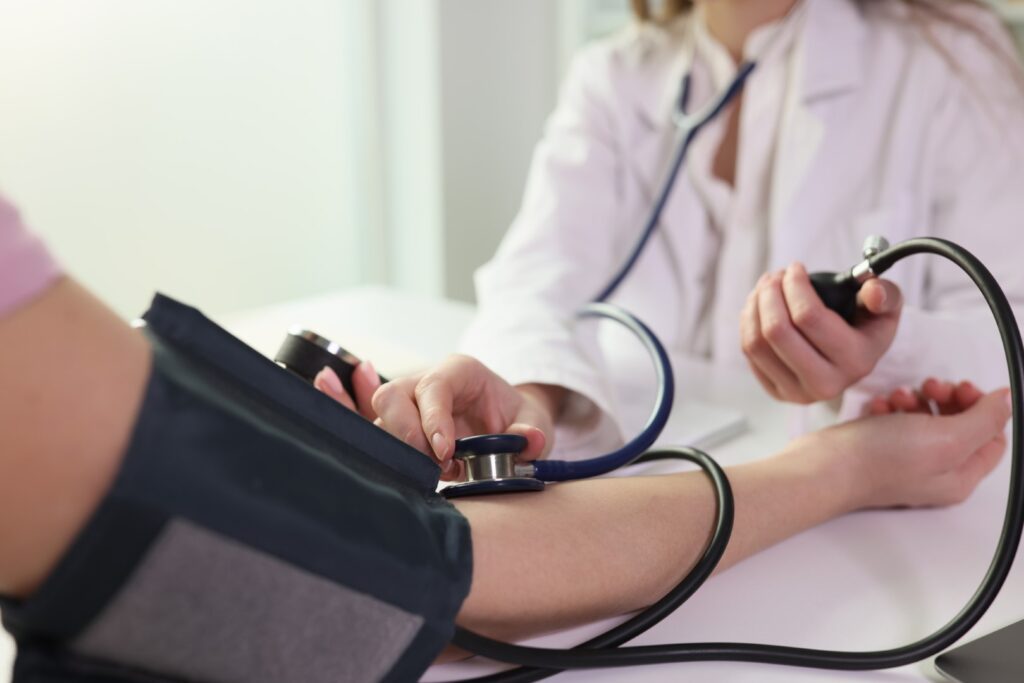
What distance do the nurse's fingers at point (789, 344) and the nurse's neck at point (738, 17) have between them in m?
0.57

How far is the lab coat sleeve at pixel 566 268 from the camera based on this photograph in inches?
31.5

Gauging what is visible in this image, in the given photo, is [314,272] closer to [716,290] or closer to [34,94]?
[34,94]

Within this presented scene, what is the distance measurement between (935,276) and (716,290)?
24cm

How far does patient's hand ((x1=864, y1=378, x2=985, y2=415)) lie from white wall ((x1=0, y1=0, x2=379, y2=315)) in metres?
1.22

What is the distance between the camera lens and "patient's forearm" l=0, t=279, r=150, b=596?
A: 33cm

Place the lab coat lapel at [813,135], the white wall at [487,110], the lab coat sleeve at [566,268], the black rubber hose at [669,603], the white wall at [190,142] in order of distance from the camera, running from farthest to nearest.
A: the white wall at [487,110], the white wall at [190,142], the lab coat lapel at [813,135], the lab coat sleeve at [566,268], the black rubber hose at [669,603]

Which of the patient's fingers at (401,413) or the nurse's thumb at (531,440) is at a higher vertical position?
the patient's fingers at (401,413)

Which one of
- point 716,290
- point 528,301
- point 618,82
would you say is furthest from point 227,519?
point 618,82

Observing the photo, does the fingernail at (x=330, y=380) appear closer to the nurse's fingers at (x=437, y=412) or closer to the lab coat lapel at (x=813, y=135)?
the nurse's fingers at (x=437, y=412)

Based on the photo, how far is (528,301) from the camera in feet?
3.15

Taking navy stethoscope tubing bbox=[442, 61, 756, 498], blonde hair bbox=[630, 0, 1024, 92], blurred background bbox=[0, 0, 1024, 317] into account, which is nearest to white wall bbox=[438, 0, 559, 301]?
blurred background bbox=[0, 0, 1024, 317]

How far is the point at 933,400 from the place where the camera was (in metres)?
0.75

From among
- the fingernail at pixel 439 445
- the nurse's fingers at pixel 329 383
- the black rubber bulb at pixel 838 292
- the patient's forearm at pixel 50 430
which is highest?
the patient's forearm at pixel 50 430

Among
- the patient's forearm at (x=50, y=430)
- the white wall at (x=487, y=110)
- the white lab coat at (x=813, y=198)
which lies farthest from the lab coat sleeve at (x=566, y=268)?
the white wall at (x=487, y=110)
